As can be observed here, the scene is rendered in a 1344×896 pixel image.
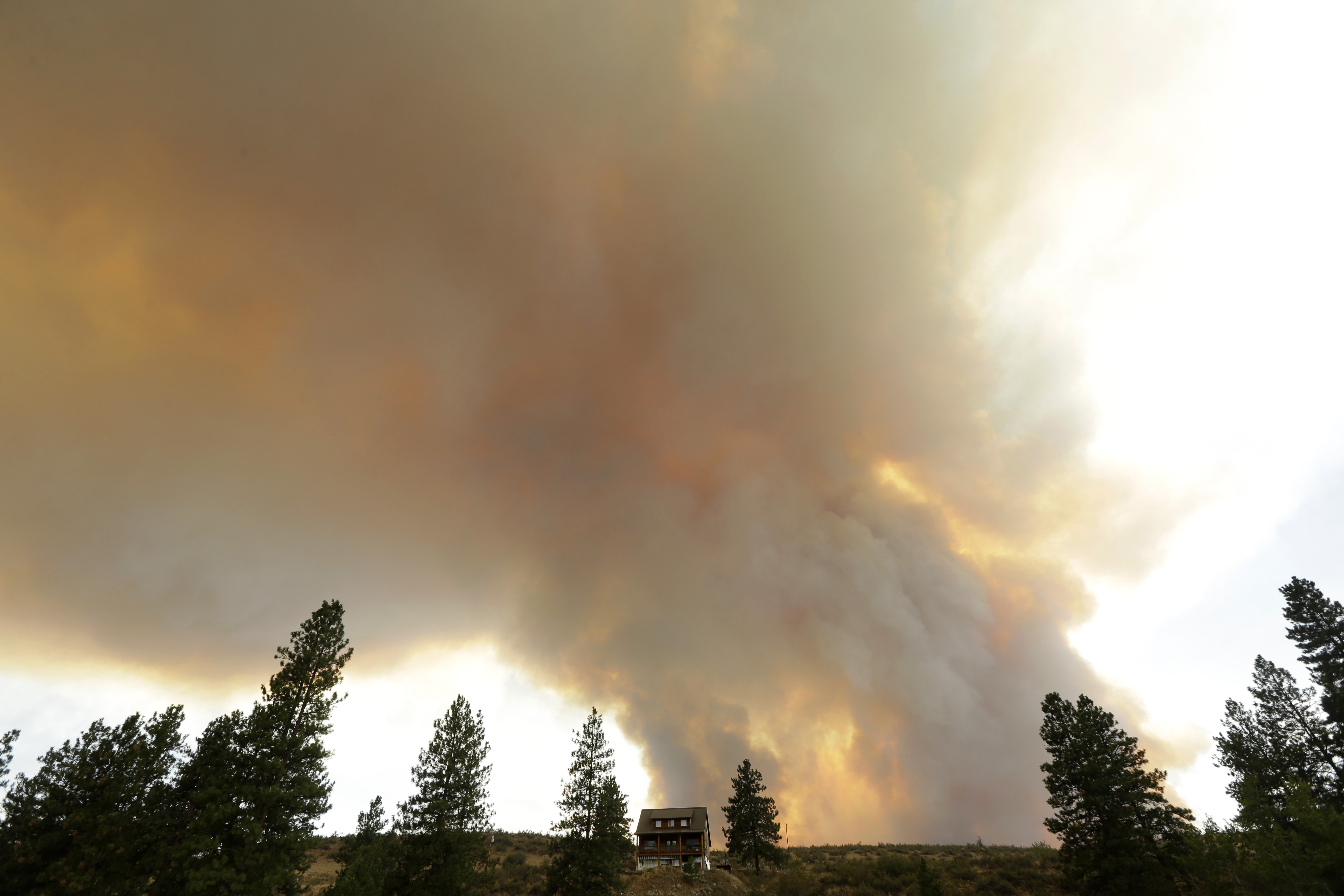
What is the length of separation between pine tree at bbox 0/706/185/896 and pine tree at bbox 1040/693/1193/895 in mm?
51678

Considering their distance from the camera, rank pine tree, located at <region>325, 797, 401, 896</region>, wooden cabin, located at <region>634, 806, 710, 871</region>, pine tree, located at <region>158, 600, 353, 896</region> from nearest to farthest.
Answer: pine tree, located at <region>158, 600, 353, 896</region> < pine tree, located at <region>325, 797, 401, 896</region> < wooden cabin, located at <region>634, 806, 710, 871</region>

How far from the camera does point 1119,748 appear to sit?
1316 inches

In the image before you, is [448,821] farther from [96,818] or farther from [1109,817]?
[1109,817]

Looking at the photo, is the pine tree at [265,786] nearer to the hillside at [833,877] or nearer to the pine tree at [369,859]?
the pine tree at [369,859]

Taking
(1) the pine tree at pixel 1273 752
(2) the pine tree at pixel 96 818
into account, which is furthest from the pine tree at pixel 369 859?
(1) the pine tree at pixel 1273 752

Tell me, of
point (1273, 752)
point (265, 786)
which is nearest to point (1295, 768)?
point (1273, 752)

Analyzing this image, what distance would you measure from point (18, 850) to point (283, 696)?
1365cm

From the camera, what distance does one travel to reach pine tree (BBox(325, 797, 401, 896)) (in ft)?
102

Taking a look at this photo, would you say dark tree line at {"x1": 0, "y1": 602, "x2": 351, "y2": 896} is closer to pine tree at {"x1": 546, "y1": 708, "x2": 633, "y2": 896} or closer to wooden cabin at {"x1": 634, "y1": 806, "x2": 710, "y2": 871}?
pine tree at {"x1": 546, "y1": 708, "x2": 633, "y2": 896}

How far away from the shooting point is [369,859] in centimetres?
3478

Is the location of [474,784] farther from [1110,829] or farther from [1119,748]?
[1119,748]

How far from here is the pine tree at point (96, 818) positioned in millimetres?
26172

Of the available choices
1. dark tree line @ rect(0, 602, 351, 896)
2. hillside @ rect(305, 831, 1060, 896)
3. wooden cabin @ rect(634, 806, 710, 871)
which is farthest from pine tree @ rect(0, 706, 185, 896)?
wooden cabin @ rect(634, 806, 710, 871)

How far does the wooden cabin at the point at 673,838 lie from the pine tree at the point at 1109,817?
200 ft
